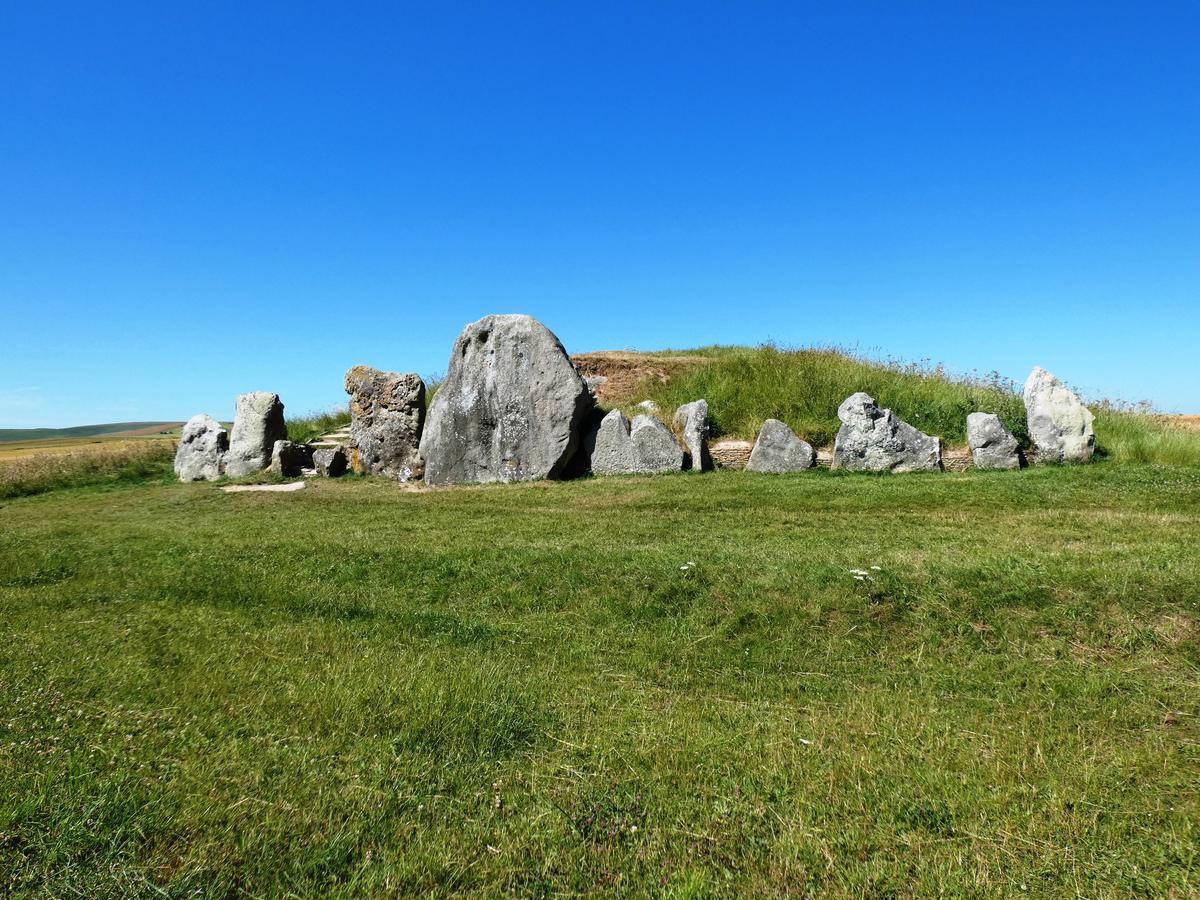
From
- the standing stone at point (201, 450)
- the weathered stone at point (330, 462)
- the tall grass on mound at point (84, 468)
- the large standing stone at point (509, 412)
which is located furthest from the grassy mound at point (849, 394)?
the tall grass on mound at point (84, 468)

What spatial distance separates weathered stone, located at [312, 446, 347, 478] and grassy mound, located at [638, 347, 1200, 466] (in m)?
7.27

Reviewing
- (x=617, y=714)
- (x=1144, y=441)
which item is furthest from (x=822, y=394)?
(x=617, y=714)

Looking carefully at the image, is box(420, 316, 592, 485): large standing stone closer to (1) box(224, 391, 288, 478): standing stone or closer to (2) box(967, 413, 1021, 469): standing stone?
(1) box(224, 391, 288, 478): standing stone

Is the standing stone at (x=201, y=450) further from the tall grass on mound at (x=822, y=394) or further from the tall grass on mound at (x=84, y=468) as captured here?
the tall grass on mound at (x=822, y=394)

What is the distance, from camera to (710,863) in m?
2.88

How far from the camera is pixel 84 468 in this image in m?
17.2

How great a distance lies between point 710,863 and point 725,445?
11.2 meters

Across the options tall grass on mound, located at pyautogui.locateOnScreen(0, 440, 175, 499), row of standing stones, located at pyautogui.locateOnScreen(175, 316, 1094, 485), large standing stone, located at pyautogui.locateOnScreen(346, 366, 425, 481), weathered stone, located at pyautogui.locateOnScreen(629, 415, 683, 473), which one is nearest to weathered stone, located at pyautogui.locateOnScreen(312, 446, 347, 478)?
row of standing stones, located at pyautogui.locateOnScreen(175, 316, 1094, 485)

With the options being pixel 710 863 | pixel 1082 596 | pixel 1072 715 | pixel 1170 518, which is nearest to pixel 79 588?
pixel 710 863

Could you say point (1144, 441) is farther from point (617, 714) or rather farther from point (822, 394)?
point (617, 714)

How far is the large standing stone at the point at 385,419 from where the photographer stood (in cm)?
1551

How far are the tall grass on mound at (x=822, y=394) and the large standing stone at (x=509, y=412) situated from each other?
10.5ft

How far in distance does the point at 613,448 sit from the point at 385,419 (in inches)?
208

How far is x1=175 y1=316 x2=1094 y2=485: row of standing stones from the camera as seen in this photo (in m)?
12.5
